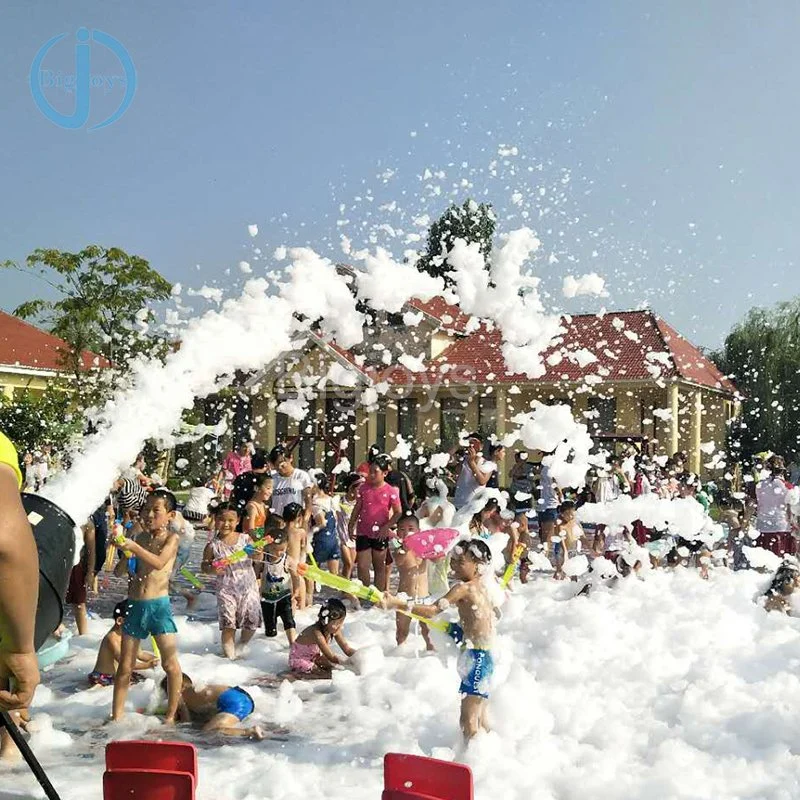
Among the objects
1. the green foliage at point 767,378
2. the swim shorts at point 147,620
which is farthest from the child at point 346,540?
the green foliage at point 767,378

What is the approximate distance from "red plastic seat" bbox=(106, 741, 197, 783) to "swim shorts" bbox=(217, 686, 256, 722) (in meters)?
A: 2.16

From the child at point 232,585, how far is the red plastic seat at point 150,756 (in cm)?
381

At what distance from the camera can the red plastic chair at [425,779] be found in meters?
3.22

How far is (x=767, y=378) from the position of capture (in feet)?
95.6

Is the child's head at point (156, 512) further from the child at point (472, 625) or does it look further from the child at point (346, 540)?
the child at point (346, 540)

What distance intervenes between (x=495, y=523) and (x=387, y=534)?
1.15 m

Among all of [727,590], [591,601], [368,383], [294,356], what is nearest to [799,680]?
[591,601]

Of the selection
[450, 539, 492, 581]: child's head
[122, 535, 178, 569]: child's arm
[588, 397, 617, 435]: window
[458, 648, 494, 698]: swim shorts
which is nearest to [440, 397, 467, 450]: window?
[588, 397, 617, 435]: window

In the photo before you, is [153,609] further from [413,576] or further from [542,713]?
[413,576]

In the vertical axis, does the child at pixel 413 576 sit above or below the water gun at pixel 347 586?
below

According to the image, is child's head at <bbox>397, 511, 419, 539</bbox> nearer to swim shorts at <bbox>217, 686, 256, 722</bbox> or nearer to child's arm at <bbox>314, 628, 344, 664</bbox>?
child's arm at <bbox>314, 628, 344, 664</bbox>

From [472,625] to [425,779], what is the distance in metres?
1.86

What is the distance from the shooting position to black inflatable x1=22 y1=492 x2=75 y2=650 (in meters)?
2.96

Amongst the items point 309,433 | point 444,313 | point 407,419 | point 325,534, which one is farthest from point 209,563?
point 444,313
